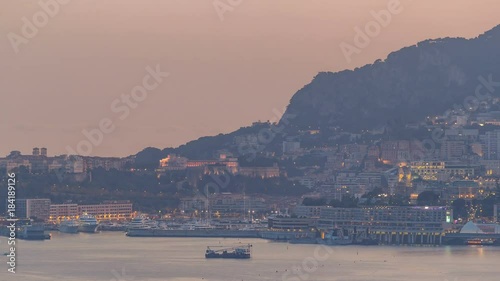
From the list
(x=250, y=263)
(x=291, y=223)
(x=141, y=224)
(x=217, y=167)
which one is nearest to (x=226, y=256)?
(x=250, y=263)

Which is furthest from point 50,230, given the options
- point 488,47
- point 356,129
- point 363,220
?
point 488,47

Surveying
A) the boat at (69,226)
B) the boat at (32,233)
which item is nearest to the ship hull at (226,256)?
the boat at (32,233)

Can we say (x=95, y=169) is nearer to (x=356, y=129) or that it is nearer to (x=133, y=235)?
(x=356, y=129)

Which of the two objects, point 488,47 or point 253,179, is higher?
point 488,47

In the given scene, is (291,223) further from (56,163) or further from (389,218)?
(56,163)

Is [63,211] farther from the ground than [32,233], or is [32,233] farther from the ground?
[63,211]

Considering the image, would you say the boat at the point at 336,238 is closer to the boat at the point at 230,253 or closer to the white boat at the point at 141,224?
the boat at the point at 230,253

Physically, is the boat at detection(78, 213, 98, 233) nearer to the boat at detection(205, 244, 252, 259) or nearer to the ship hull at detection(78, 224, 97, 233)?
the ship hull at detection(78, 224, 97, 233)
